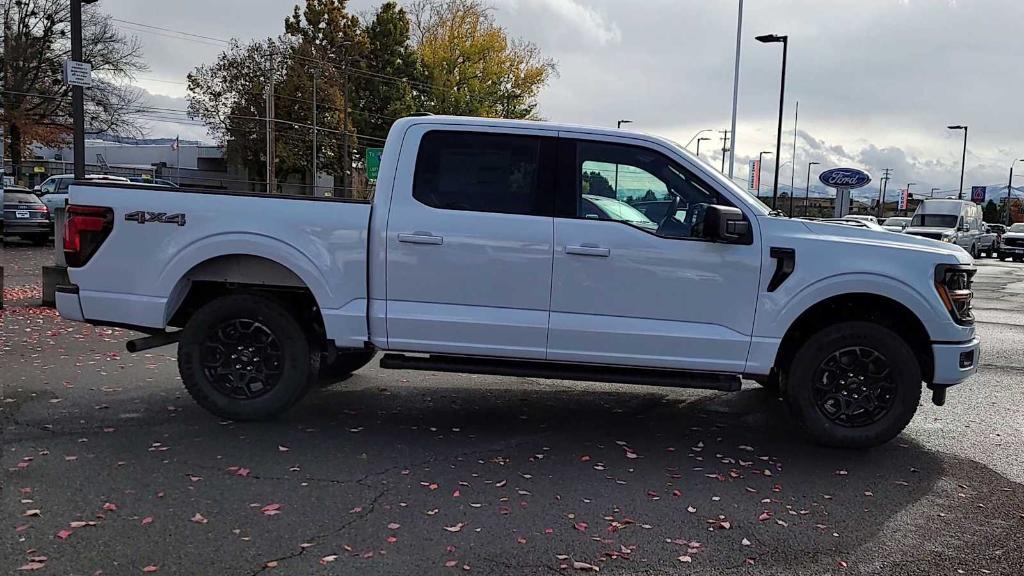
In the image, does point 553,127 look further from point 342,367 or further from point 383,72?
point 383,72

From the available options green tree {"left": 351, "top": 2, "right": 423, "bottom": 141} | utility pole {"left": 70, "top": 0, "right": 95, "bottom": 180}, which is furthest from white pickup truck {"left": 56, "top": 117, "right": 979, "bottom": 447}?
green tree {"left": 351, "top": 2, "right": 423, "bottom": 141}

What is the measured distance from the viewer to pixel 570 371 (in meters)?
5.23

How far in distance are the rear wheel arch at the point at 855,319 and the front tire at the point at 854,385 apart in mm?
164

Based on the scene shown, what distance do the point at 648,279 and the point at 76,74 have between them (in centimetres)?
1181

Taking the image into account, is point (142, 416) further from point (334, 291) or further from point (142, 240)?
point (334, 291)

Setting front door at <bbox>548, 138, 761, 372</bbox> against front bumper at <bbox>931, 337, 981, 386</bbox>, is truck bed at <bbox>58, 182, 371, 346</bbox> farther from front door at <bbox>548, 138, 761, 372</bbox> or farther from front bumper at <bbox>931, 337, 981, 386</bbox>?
front bumper at <bbox>931, 337, 981, 386</bbox>

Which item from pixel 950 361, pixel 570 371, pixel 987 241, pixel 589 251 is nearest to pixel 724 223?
pixel 589 251

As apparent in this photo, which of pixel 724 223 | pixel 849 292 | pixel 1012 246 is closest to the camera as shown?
pixel 724 223

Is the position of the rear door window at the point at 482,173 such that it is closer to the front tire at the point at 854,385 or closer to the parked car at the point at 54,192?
the front tire at the point at 854,385

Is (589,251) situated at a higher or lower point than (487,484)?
higher

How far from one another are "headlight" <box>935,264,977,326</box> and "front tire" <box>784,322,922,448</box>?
41cm

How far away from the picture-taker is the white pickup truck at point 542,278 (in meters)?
5.08

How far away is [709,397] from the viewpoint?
6781mm

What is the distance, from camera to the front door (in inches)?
200
